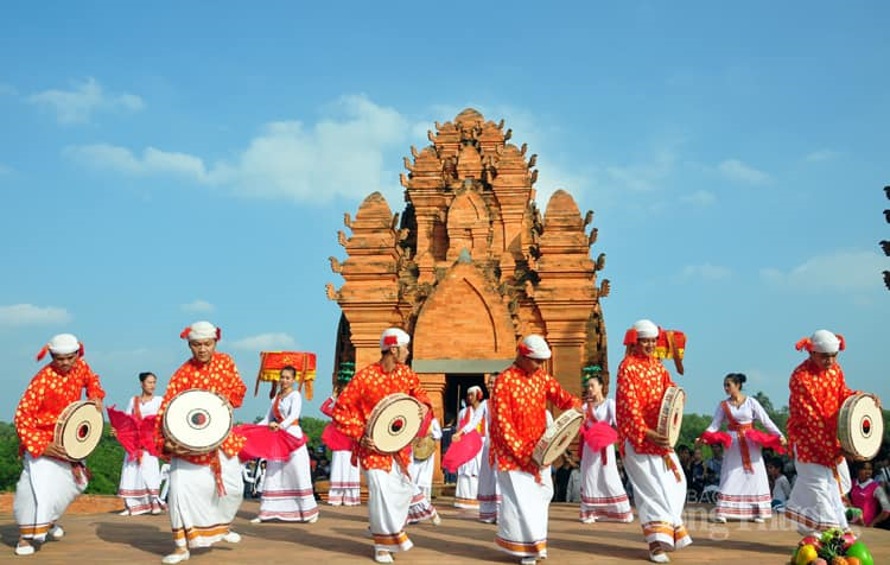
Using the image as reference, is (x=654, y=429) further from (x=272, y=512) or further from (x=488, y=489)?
(x=272, y=512)

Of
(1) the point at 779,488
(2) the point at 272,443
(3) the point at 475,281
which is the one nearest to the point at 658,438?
(2) the point at 272,443

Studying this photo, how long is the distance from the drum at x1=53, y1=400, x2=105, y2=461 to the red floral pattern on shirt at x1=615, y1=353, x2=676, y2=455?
4.61m

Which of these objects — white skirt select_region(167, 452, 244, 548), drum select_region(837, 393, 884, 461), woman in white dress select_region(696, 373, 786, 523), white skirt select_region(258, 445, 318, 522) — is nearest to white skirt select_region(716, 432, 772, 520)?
woman in white dress select_region(696, 373, 786, 523)

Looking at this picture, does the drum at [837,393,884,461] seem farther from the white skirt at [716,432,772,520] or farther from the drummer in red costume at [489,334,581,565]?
the white skirt at [716,432,772,520]

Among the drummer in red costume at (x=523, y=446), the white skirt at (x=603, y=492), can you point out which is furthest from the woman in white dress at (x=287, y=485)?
the drummer in red costume at (x=523, y=446)

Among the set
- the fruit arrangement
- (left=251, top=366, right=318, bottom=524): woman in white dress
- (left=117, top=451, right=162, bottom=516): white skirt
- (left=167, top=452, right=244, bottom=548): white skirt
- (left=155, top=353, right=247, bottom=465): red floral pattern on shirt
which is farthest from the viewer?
(left=117, top=451, right=162, bottom=516): white skirt

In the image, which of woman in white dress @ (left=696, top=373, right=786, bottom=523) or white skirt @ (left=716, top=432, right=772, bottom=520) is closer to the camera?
woman in white dress @ (left=696, top=373, right=786, bottom=523)

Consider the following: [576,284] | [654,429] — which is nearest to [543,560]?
[654,429]

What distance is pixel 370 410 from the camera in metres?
6.81

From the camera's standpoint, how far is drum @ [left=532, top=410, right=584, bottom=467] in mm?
6180

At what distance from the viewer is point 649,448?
21.1 ft

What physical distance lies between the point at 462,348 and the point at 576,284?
8.97 ft

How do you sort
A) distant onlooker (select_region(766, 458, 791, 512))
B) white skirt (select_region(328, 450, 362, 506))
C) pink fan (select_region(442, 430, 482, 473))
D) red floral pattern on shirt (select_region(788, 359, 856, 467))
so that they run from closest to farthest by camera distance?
red floral pattern on shirt (select_region(788, 359, 856, 467))
pink fan (select_region(442, 430, 482, 473))
distant onlooker (select_region(766, 458, 791, 512))
white skirt (select_region(328, 450, 362, 506))

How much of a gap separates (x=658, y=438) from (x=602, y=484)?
378cm
